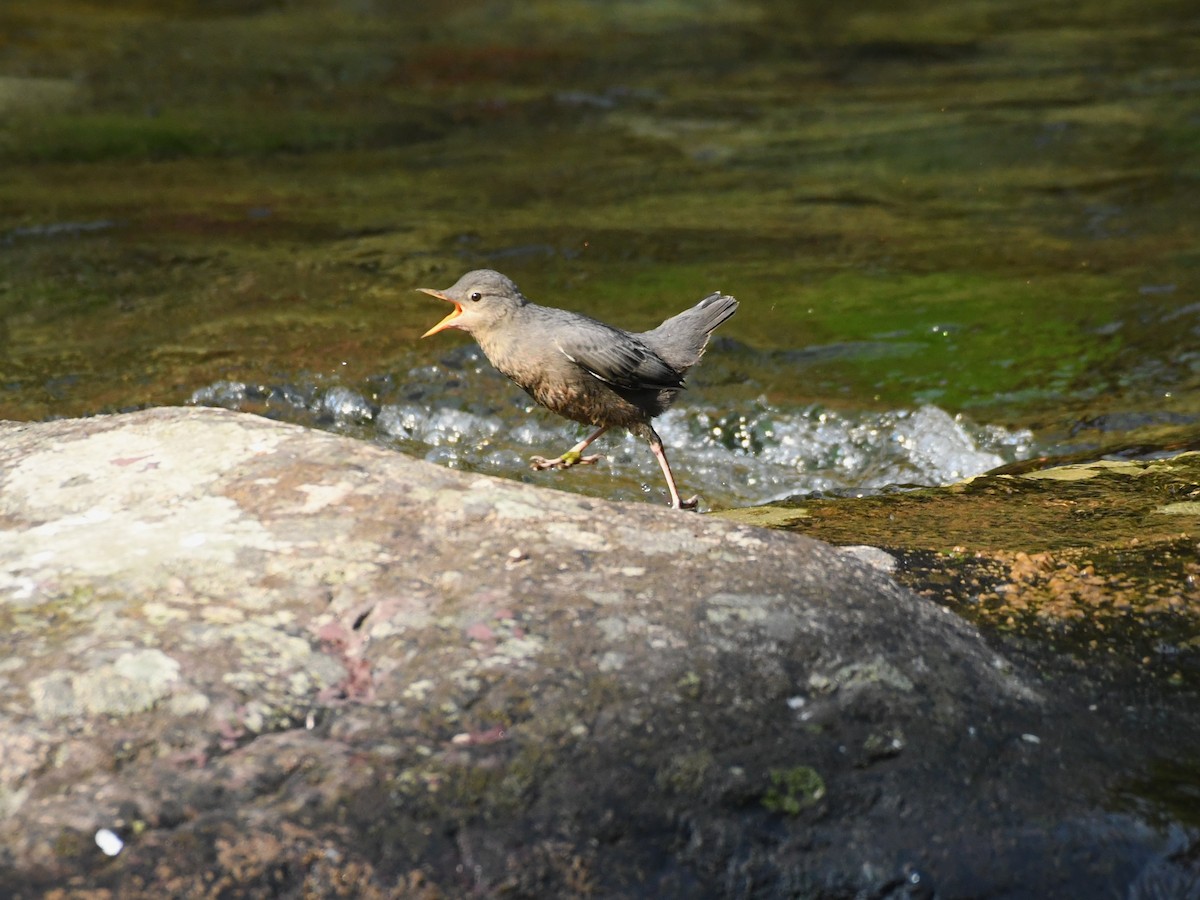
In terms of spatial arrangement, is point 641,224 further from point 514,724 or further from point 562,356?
point 514,724


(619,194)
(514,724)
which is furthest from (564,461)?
(619,194)

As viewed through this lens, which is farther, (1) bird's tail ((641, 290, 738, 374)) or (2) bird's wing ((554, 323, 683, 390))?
(1) bird's tail ((641, 290, 738, 374))


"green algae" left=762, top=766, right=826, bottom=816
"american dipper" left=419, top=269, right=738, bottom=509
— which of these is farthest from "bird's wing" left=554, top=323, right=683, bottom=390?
"green algae" left=762, top=766, right=826, bottom=816

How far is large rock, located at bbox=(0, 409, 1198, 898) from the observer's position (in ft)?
7.66

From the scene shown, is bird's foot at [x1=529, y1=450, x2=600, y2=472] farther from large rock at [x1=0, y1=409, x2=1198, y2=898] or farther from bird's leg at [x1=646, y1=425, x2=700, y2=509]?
large rock at [x1=0, y1=409, x2=1198, y2=898]

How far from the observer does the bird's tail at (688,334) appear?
5422 mm

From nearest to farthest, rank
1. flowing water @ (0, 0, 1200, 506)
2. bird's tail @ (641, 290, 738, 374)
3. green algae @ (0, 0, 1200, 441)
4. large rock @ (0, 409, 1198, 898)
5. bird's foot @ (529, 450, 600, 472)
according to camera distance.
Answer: large rock @ (0, 409, 1198, 898) < bird's foot @ (529, 450, 600, 472) < bird's tail @ (641, 290, 738, 374) < flowing water @ (0, 0, 1200, 506) < green algae @ (0, 0, 1200, 441)

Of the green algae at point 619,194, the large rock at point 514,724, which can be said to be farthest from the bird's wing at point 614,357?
the large rock at point 514,724

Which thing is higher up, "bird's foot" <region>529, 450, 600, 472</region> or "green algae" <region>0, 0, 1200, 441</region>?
"bird's foot" <region>529, 450, 600, 472</region>

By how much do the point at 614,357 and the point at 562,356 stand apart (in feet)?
0.61

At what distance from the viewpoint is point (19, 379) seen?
659cm

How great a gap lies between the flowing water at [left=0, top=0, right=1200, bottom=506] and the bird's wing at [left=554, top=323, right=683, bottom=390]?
0.65m

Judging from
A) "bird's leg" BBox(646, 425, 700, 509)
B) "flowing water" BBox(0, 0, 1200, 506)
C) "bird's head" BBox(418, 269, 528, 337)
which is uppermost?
"bird's head" BBox(418, 269, 528, 337)

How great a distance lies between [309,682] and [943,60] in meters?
12.8
